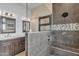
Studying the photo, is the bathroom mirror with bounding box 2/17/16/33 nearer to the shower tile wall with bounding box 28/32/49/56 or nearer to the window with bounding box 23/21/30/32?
the window with bounding box 23/21/30/32

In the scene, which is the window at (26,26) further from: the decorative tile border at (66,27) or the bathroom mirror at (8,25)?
the decorative tile border at (66,27)

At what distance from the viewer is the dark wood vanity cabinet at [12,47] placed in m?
1.72

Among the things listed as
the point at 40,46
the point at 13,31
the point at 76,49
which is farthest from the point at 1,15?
the point at 76,49

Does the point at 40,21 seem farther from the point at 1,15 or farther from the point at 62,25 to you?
the point at 1,15

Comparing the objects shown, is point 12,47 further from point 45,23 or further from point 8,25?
point 45,23

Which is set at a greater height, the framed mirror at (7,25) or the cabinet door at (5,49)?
the framed mirror at (7,25)

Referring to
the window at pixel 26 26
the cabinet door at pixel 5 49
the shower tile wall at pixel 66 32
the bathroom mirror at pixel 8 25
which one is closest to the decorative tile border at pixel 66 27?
the shower tile wall at pixel 66 32

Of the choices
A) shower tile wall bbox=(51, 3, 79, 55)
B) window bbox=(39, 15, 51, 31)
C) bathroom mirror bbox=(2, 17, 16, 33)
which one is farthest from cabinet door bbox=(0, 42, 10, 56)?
shower tile wall bbox=(51, 3, 79, 55)

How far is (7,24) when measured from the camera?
1.79 m

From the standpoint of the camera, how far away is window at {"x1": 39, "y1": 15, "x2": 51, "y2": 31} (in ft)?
6.22

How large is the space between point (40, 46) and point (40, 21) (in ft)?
1.77

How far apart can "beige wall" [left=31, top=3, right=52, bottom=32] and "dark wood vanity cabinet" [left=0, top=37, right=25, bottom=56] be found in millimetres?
351

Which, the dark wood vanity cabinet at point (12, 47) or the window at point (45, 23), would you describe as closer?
the dark wood vanity cabinet at point (12, 47)

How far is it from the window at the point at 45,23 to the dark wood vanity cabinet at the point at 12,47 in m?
0.46
